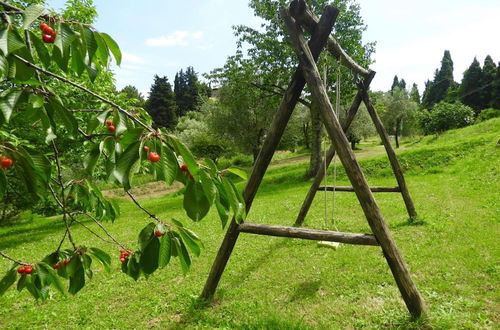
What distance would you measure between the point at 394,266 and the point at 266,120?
2078 cm

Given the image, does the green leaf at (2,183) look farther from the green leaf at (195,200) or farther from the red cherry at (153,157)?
the green leaf at (195,200)

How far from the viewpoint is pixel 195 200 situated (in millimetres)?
1233

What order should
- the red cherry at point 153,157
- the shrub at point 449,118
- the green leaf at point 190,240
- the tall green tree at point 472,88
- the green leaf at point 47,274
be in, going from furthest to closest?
the tall green tree at point 472,88, the shrub at point 449,118, the green leaf at point 47,274, the green leaf at point 190,240, the red cherry at point 153,157

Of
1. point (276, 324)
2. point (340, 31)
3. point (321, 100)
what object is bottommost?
point (276, 324)

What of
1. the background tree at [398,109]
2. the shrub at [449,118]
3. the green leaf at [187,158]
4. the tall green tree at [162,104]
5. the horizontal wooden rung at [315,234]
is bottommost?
the horizontal wooden rung at [315,234]

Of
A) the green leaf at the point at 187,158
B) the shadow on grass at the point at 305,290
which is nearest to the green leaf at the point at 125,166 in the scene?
the green leaf at the point at 187,158

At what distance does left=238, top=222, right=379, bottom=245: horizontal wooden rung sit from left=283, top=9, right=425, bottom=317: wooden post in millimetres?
185

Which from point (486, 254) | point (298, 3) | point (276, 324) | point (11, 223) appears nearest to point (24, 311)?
point (276, 324)

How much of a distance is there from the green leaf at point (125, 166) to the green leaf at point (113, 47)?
64 cm

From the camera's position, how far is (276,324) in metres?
3.41

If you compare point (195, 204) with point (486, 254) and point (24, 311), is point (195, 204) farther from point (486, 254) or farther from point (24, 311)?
point (486, 254)

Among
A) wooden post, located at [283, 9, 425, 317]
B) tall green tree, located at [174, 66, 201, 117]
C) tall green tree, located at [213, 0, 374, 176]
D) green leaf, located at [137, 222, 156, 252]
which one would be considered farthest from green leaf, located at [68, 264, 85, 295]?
tall green tree, located at [174, 66, 201, 117]

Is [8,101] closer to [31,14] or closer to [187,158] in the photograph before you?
[31,14]

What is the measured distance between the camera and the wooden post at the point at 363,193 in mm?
3084
